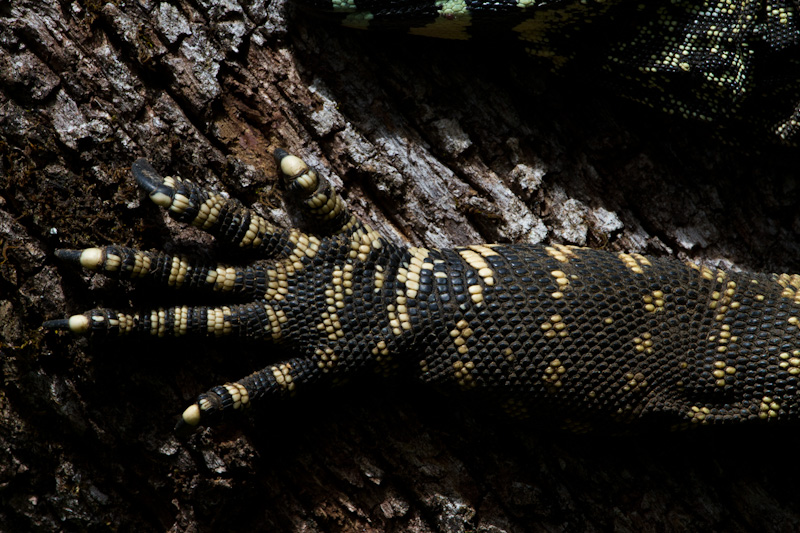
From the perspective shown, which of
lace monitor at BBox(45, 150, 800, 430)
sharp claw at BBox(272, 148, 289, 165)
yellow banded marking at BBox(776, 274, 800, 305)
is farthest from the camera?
yellow banded marking at BBox(776, 274, 800, 305)

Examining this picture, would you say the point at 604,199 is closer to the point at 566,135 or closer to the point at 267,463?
the point at 566,135

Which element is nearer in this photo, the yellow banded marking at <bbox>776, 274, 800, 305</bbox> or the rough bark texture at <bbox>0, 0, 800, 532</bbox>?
the rough bark texture at <bbox>0, 0, 800, 532</bbox>

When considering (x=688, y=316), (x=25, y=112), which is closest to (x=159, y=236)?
(x=25, y=112)

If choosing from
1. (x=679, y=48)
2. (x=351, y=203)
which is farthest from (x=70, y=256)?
(x=679, y=48)

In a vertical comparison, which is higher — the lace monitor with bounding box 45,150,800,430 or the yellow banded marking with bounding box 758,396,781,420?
the lace monitor with bounding box 45,150,800,430

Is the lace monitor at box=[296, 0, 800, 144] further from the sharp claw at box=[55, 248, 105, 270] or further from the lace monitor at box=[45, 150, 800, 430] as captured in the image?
the sharp claw at box=[55, 248, 105, 270]

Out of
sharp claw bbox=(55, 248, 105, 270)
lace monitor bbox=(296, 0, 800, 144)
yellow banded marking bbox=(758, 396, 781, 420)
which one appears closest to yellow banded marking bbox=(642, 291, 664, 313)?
yellow banded marking bbox=(758, 396, 781, 420)
